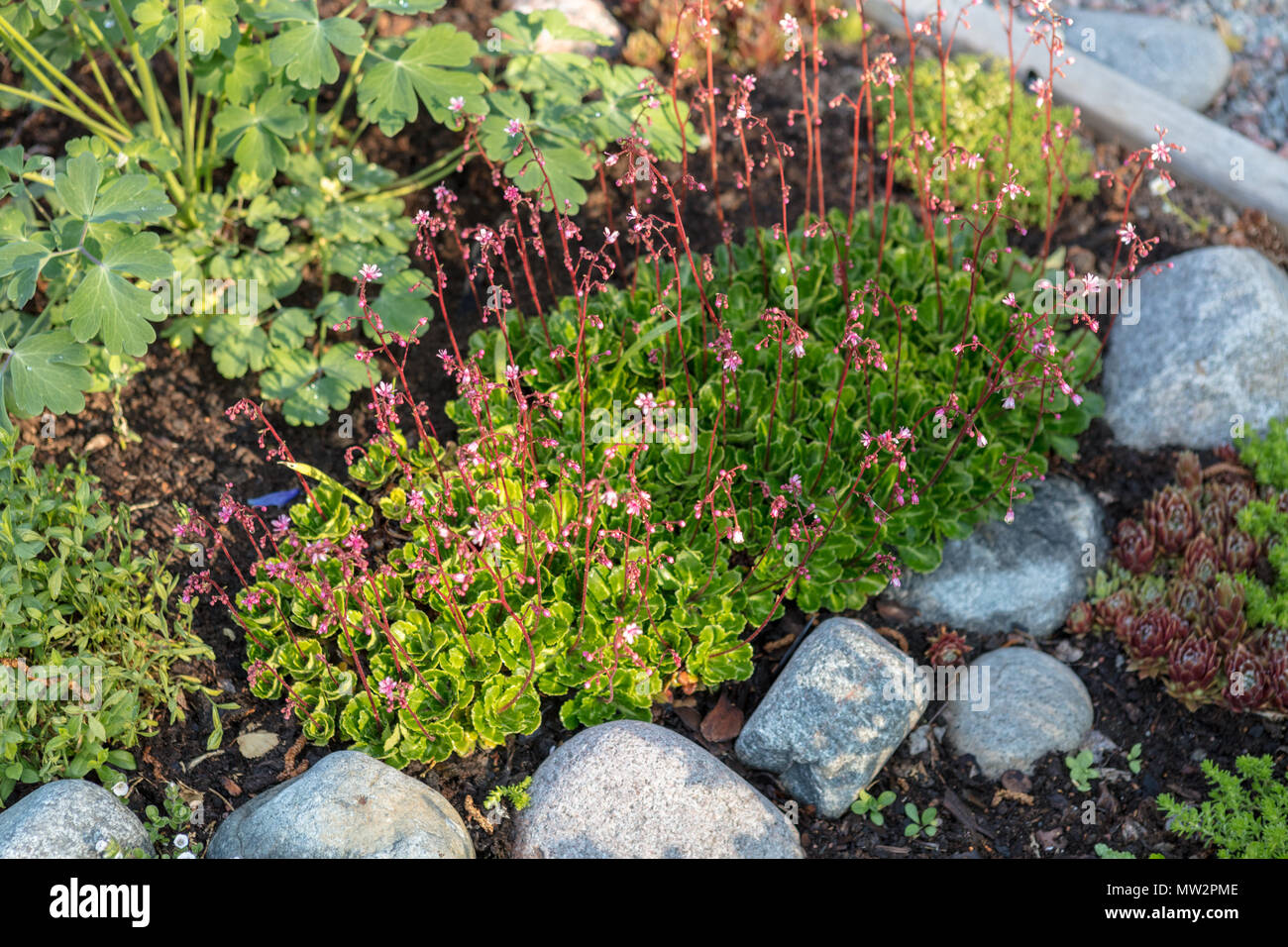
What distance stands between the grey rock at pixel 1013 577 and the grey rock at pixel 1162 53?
11.1 ft

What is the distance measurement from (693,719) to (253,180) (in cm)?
281

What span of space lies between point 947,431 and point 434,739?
85.4 inches

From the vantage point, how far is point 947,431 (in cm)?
429

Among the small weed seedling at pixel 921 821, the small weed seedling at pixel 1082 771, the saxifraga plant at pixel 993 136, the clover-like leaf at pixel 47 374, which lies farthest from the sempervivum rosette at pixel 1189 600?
the clover-like leaf at pixel 47 374

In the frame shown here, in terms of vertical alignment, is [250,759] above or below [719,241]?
below

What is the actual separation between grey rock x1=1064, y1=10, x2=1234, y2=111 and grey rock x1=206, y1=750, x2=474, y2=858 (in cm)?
547

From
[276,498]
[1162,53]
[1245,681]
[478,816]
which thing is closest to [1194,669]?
[1245,681]

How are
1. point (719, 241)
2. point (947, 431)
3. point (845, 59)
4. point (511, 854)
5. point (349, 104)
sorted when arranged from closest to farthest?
point (511, 854) → point (947, 431) → point (719, 241) → point (349, 104) → point (845, 59)

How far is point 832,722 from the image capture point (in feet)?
12.4

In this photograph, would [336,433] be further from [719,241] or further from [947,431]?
[947,431]

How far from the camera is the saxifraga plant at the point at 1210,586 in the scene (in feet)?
12.8

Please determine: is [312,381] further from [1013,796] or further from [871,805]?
[1013,796]

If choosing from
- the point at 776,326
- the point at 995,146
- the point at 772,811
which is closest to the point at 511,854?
the point at 772,811

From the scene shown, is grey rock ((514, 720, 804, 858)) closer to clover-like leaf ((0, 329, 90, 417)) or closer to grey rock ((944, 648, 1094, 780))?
grey rock ((944, 648, 1094, 780))
